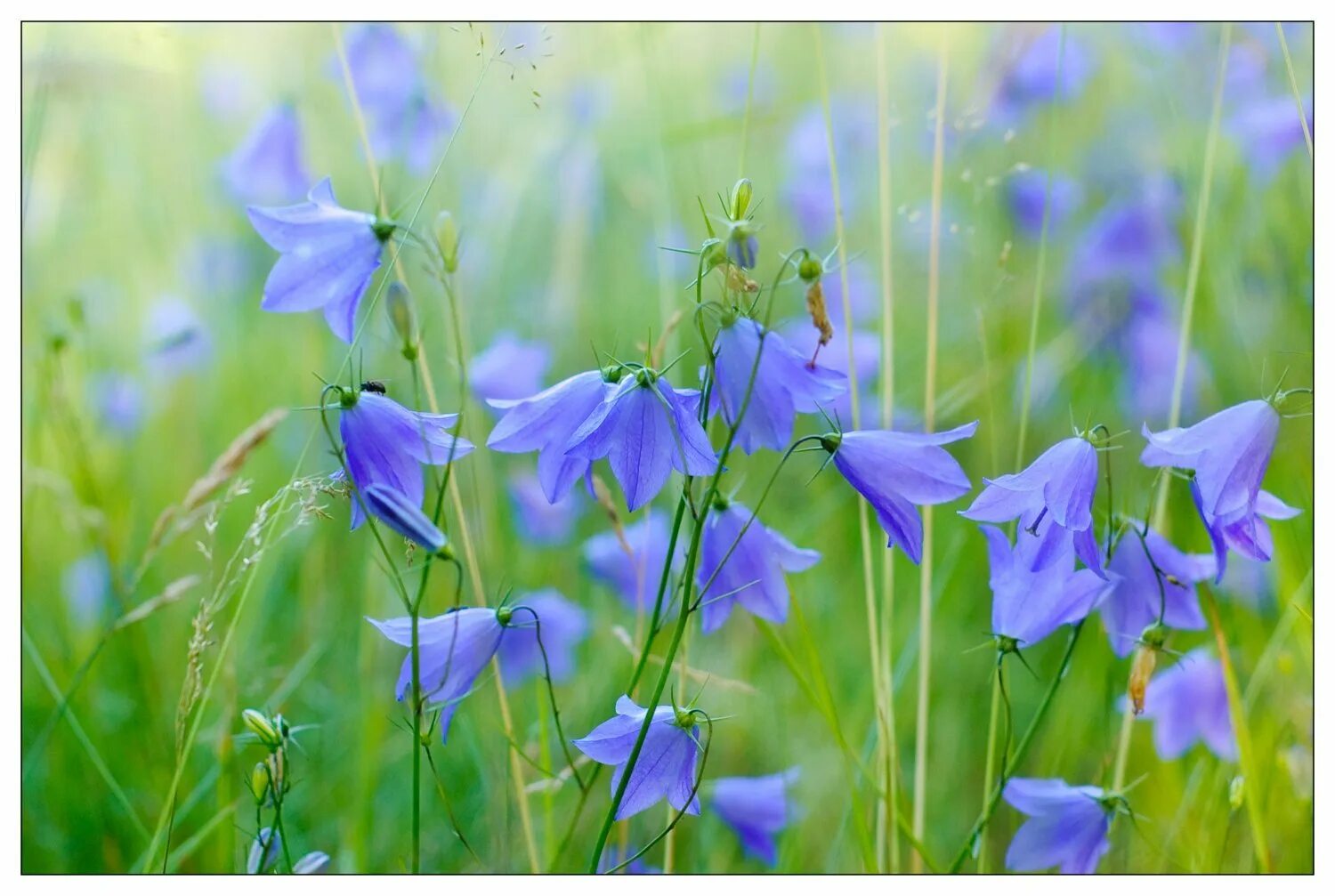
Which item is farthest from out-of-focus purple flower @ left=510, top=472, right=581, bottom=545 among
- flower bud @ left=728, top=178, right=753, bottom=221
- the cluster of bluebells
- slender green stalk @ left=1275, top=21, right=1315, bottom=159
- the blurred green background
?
slender green stalk @ left=1275, top=21, right=1315, bottom=159

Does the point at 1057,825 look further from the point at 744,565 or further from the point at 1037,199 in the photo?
the point at 1037,199

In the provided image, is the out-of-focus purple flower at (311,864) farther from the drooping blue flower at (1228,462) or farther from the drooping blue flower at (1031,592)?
the drooping blue flower at (1228,462)

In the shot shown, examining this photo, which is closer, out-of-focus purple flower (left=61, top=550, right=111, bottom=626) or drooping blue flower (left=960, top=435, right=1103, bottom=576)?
drooping blue flower (left=960, top=435, right=1103, bottom=576)

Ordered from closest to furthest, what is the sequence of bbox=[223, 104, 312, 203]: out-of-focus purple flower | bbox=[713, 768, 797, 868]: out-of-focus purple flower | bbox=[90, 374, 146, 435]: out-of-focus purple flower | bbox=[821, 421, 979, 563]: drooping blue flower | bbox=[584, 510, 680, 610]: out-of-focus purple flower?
1. bbox=[821, 421, 979, 563]: drooping blue flower
2. bbox=[713, 768, 797, 868]: out-of-focus purple flower
3. bbox=[584, 510, 680, 610]: out-of-focus purple flower
4. bbox=[223, 104, 312, 203]: out-of-focus purple flower
5. bbox=[90, 374, 146, 435]: out-of-focus purple flower

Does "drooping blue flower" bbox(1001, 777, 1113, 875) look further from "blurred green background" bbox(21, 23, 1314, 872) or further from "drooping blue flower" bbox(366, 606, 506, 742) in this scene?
"drooping blue flower" bbox(366, 606, 506, 742)

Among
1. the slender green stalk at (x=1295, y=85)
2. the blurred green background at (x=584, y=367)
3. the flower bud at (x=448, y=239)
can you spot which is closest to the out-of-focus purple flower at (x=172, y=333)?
the blurred green background at (x=584, y=367)
